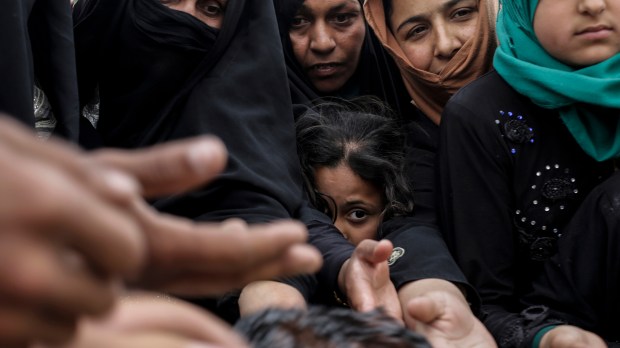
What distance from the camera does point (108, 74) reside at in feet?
8.96

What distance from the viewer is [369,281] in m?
2.04

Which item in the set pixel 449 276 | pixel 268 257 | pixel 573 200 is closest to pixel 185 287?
pixel 268 257

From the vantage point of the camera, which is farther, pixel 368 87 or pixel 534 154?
pixel 368 87

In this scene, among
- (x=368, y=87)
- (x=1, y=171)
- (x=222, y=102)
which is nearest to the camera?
(x=1, y=171)

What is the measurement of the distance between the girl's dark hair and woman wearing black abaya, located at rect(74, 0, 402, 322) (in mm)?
146

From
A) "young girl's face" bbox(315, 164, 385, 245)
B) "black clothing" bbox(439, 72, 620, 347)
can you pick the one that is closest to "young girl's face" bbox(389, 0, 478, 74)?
"black clothing" bbox(439, 72, 620, 347)

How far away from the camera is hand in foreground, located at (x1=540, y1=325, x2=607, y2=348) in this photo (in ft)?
6.09

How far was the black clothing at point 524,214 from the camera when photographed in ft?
6.98

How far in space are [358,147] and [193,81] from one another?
22.5 inches

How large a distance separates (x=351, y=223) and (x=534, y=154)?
611mm

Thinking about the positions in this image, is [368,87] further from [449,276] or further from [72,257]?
[72,257]

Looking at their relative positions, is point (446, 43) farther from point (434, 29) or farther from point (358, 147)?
point (358, 147)

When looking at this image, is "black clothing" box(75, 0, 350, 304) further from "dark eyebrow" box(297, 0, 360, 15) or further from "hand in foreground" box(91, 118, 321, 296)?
"hand in foreground" box(91, 118, 321, 296)

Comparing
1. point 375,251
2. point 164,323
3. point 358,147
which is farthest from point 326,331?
point 358,147
